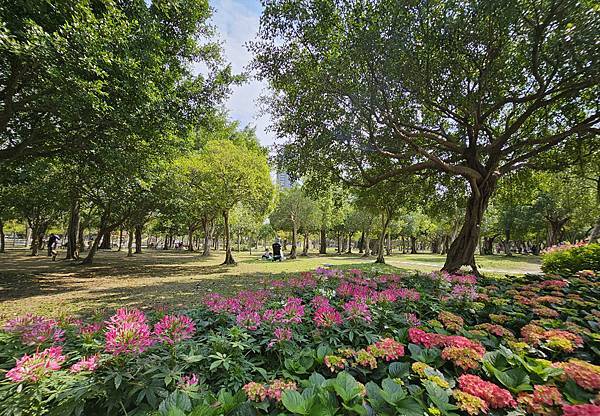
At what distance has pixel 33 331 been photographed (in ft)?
5.79

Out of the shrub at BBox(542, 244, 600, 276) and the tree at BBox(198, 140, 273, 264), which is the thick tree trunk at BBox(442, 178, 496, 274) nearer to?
Result: the shrub at BBox(542, 244, 600, 276)

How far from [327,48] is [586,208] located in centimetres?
3089

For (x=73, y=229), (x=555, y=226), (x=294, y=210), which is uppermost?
(x=294, y=210)

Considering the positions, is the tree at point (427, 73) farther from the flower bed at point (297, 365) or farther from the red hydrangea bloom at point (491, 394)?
the red hydrangea bloom at point (491, 394)

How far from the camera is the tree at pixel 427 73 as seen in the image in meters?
5.90

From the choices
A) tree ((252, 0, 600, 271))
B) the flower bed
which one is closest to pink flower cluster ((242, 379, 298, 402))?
the flower bed

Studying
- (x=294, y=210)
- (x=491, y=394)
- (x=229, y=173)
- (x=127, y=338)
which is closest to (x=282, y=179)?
(x=294, y=210)

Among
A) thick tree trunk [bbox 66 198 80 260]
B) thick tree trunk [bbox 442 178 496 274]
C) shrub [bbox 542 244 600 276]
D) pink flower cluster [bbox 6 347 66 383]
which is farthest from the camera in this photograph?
thick tree trunk [bbox 66 198 80 260]

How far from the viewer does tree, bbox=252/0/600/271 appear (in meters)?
5.90

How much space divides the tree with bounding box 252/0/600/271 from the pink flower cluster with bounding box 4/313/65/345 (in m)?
6.82

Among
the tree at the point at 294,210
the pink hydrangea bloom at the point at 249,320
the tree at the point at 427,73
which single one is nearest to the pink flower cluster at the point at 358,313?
the pink hydrangea bloom at the point at 249,320

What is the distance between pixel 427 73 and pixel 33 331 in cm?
812

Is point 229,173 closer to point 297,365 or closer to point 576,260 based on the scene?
point 576,260

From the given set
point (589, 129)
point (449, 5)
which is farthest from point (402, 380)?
point (589, 129)
